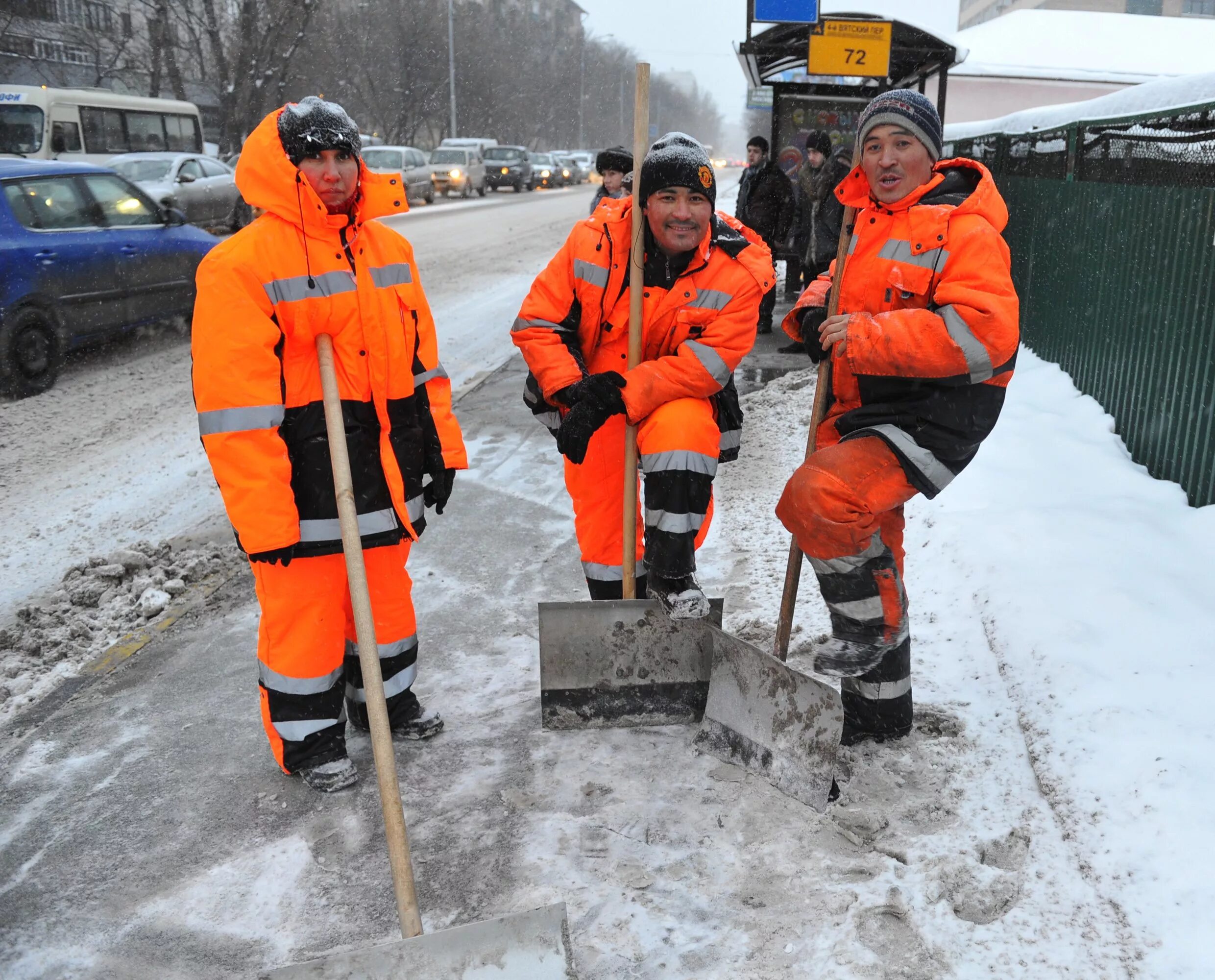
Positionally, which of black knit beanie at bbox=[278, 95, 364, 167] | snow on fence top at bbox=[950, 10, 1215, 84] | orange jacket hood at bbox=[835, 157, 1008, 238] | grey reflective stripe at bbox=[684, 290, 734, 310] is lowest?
grey reflective stripe at bbox=[684, 290, 734, 310]

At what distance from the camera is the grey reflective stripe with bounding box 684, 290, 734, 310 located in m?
3.07

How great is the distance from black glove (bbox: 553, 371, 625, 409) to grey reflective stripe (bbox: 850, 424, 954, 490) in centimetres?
79

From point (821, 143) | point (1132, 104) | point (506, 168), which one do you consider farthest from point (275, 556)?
point (506, 168)

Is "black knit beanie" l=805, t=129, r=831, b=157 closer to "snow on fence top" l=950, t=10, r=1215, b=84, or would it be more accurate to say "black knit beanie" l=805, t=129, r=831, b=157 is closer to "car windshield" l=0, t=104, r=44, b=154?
"car windshield" l=0, t=104, r=44, b=154

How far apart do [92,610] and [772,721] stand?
9.68ft

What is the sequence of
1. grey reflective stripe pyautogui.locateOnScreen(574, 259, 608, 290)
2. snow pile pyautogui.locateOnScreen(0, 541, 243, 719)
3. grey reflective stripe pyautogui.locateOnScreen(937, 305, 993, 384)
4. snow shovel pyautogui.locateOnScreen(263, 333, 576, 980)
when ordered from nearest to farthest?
snow shovel pyautogui.locateOnScreen(263, 333, 576, 980) → grey reflective stripe pyautogui.locateOnScreen(937, 305, 993, 384) → grey reflective stripe pyautogui.locateOnScreen(574, 259, 608, 290) → snow pile pyautogui.locateOnScreen(0, 541, 243, 719)

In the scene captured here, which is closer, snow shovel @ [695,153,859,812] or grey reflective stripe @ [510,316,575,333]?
snow shovel @ [695,153,859,812]

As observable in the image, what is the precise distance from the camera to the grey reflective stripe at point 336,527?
9.32ft

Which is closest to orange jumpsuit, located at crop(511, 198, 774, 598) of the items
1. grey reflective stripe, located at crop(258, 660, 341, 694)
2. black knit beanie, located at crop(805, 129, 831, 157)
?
grey reflective stripe, located at crop(258, 660, 341, 694)

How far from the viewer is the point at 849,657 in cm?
302

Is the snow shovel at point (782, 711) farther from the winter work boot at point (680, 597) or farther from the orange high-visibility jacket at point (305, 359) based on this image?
the orange high-visibility jacket at point (305, 359)

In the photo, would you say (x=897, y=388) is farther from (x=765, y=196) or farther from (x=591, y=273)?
(x=765, y=196)

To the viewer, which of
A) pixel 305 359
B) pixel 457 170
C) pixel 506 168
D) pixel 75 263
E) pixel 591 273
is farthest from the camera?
pixel 506 168

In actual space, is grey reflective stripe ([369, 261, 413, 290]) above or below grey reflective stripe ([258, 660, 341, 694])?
above
